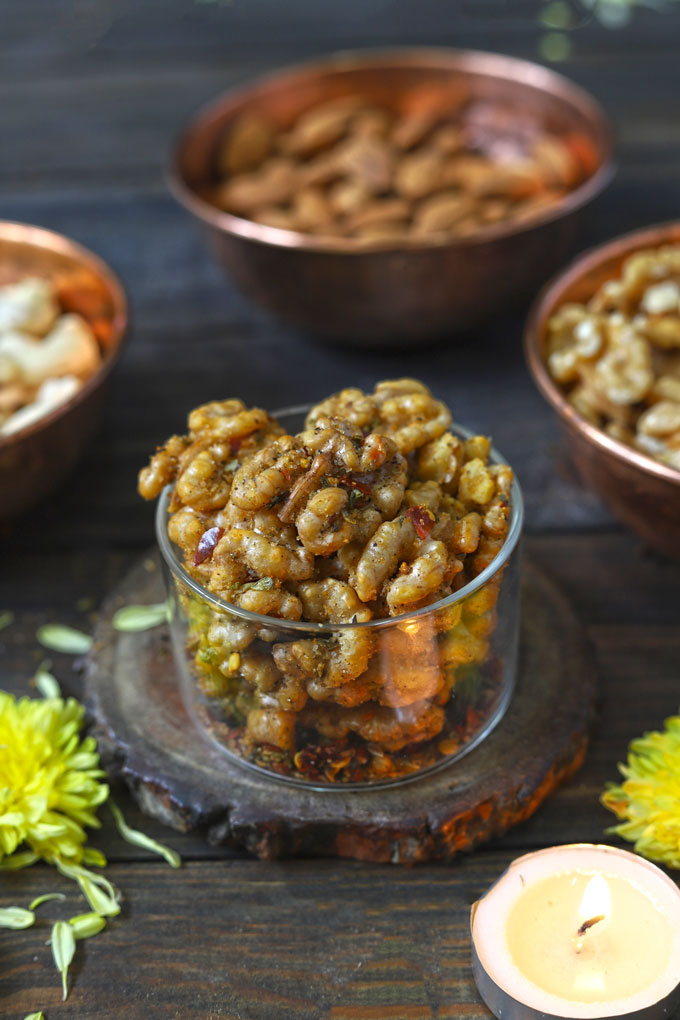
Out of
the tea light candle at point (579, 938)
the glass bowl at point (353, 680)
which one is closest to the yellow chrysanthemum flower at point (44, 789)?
the glass bowl at point (353, 680)

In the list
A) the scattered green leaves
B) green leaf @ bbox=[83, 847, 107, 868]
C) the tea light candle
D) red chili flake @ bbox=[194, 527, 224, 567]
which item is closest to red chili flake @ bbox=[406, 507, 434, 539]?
red chili flake @ bbox=[194, 527, 224, 567]

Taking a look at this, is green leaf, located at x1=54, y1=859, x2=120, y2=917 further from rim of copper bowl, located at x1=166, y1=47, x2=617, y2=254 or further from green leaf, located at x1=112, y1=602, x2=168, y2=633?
rim of copper bowl, located at x1=166, y1=47, x2=617, y2=254

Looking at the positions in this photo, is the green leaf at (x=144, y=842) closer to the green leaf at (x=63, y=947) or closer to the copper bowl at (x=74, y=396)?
the green leaf at (x=63, y=947)

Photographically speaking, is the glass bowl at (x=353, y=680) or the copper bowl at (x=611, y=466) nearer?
the glass bowl at (x=353, y=680)

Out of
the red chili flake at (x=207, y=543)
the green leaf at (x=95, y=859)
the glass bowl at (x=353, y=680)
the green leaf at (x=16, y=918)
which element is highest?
the red chili flake at (x=207, y=543)

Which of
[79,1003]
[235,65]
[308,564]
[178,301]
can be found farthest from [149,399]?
[235,65]

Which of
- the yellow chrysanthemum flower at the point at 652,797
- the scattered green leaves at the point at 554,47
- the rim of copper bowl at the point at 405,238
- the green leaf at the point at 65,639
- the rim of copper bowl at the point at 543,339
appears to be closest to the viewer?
the yellow chrysanthemum flower at the point at 652,797

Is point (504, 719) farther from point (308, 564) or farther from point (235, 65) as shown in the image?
point (235, 65)
